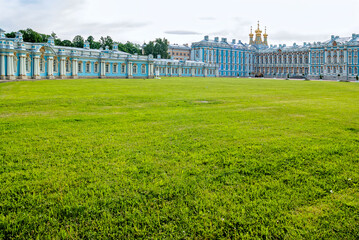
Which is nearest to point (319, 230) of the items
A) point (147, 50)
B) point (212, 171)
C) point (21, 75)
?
point (212, 171)

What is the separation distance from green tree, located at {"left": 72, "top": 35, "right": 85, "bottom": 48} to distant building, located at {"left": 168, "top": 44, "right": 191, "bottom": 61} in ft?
159

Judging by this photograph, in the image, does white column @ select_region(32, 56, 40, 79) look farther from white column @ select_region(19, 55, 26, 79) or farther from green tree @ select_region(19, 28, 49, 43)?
green tree @ select_region(19, 28, 49, 43)

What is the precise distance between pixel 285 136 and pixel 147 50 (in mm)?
88770

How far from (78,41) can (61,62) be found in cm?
3676

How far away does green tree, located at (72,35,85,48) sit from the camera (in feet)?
277

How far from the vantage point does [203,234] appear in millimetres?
3551

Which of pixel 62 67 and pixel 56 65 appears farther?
pixel 62 67

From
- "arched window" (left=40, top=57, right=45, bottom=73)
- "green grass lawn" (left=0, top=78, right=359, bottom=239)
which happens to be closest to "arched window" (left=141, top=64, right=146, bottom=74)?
"arched window" (left=40, top=57, right=45, bottom=73)

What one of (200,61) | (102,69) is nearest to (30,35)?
(102,69)

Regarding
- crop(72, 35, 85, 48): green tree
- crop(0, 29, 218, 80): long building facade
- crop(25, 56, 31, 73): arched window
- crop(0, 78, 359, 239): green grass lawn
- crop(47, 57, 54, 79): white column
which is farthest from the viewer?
crop(72, 35, 85, 48): green tree

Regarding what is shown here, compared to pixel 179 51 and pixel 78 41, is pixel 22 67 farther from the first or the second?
pixel 179 51

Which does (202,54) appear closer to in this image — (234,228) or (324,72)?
(324,72)

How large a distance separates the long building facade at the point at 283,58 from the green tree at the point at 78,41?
44.8 metres

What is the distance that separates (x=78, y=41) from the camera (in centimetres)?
8525
